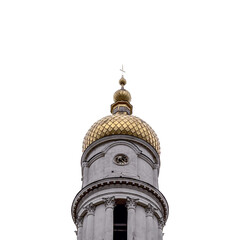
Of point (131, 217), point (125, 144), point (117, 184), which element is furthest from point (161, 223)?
point (125, 144)

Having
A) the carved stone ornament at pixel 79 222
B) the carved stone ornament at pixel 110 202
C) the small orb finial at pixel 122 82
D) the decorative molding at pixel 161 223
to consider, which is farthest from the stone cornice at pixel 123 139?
the small orb finial at pixel 122 82

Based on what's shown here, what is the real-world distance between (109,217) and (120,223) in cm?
127

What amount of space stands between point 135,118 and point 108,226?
409 inches

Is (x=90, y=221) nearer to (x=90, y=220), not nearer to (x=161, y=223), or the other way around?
(x=90, y=220)

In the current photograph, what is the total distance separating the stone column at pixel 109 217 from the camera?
145 feet

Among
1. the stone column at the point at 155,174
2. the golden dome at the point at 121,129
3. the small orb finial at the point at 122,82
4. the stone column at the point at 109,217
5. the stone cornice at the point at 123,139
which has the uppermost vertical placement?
the small orb finial at the point at 122,82

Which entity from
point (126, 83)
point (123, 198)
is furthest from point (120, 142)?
point (126, 83)

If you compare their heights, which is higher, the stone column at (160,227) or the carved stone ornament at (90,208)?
the carved stone ornament at (90,208)

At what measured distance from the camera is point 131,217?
1773 inches

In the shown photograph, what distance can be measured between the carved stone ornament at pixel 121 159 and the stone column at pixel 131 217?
343 cm

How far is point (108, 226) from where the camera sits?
44375mm

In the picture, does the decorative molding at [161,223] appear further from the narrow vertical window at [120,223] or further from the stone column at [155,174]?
the stone column at [155,174]

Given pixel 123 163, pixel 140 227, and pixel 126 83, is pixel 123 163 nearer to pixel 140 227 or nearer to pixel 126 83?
pixel 140 227

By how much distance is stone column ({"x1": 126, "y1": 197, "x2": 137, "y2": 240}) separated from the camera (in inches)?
1746
